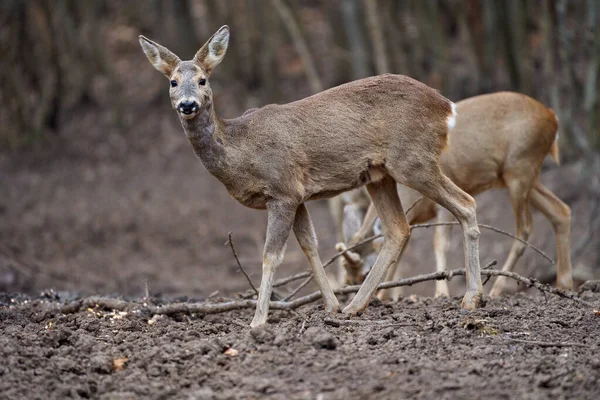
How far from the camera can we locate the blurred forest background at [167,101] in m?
14.7

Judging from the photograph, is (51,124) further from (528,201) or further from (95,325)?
(95,325)

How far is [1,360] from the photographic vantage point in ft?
20.2

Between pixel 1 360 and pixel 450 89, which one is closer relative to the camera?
pixel 1 360

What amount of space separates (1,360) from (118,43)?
1962 centimetres

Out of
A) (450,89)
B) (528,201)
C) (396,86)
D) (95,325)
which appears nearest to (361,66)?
(450,89)

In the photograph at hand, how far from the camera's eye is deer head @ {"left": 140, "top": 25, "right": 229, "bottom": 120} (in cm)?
711

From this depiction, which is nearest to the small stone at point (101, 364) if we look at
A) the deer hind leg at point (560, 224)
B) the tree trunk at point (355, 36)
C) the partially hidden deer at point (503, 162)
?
the partially hidden deer at point (503, 162)

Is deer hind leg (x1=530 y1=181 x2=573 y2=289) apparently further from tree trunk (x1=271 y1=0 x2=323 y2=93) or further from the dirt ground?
tree trunk (x1=271 y1=0 x2=323 y2=93)

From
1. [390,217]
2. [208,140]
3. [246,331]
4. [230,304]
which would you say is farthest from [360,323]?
[208,140]

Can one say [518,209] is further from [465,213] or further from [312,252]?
[312,252]

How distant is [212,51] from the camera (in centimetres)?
776

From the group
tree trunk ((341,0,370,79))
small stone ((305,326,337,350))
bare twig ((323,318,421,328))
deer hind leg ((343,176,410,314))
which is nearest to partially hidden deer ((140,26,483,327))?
deer hind leg ((343,176,410,314))

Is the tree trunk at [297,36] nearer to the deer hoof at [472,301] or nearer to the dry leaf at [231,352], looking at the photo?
the deer hoof at [472,301]

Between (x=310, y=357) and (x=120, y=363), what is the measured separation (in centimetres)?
129
